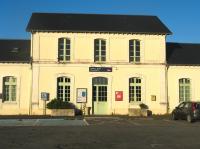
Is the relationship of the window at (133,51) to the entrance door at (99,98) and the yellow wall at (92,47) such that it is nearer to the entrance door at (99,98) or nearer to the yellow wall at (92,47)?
the yellow wall at (92,47)

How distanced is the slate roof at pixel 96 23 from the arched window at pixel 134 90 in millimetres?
4023

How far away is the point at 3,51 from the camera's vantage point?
35.4m

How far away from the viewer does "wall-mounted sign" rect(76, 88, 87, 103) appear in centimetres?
3356

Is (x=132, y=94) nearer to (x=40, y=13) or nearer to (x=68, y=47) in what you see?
(x=68, y=47)

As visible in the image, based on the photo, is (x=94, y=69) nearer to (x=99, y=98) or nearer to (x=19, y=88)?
(x=99, y=98)

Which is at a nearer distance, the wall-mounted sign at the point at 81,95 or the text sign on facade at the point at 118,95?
the wall-mounted sign at the point at 81,95

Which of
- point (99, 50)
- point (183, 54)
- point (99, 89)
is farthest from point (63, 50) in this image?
point (183, 54)

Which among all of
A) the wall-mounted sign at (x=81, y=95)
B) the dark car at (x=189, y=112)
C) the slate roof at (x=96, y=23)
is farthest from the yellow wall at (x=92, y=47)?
the dark car at (x=189, y=112)

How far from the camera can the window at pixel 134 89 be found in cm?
3462

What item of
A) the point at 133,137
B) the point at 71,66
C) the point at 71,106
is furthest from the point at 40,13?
the point at 133,137

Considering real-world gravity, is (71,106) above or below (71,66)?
below

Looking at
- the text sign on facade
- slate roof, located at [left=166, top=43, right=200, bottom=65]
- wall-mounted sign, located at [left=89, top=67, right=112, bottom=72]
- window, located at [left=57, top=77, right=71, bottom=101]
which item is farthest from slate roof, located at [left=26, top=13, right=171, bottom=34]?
the text sign on facade

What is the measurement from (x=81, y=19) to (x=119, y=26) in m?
3.35

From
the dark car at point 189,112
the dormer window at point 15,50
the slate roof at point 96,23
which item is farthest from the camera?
the dormer window at point 15,50
